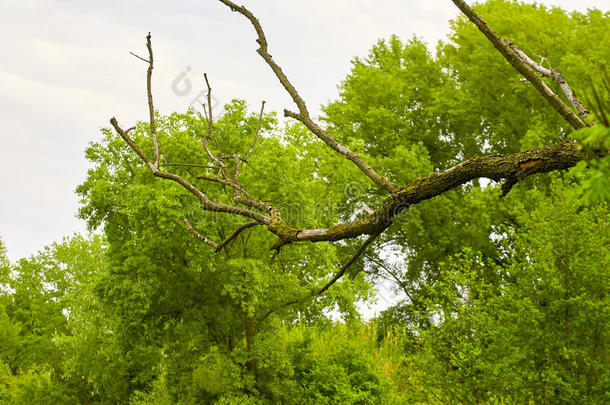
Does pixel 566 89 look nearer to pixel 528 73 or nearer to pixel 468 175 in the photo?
pixel 528 73

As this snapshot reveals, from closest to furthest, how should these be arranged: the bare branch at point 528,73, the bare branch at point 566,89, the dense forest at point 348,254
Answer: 1. the bare branch at point 528,73
2. the bare branch at point 566,89
3. the dense forest at point 348,254

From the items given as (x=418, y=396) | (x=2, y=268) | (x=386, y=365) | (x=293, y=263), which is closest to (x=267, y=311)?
(x=293, y=263)

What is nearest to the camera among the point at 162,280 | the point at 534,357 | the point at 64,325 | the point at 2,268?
the point at 534,357

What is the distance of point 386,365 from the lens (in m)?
20.2

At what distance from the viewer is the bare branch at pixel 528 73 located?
3.36 m

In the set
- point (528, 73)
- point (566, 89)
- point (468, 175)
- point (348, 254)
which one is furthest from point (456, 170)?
point (348, 254)

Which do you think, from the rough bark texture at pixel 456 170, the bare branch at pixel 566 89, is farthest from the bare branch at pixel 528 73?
the bare branch at pixel 566 89

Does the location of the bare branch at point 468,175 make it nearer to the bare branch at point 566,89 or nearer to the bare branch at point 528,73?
the bare branch at point 528,73

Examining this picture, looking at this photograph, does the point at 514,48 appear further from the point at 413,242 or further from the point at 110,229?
the point at 413,242

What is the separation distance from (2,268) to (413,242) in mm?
24333

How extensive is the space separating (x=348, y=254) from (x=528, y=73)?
79.0ft

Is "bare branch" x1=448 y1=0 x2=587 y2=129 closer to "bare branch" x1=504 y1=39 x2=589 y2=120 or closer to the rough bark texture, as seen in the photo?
the rough bark texture

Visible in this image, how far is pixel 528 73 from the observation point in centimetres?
353

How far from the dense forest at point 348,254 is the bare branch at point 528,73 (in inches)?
1.4
